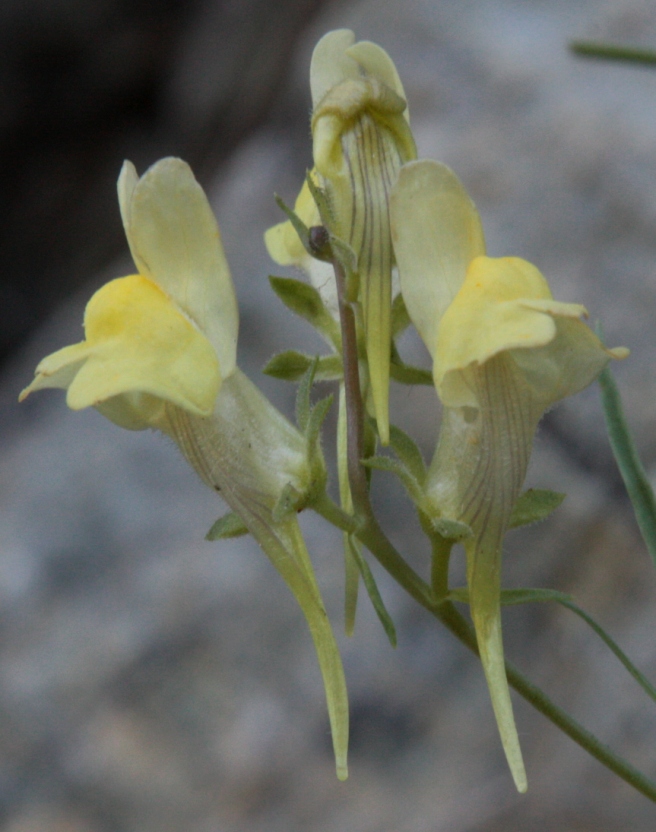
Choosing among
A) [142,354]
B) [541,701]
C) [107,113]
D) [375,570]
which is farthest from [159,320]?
[107,113]

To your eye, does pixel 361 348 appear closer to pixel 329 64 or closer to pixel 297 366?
pixel 297 366

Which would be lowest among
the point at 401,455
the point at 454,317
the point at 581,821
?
the point at 581,821

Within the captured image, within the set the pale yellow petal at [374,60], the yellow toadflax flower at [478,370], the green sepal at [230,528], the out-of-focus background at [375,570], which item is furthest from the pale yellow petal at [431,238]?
the out-of-focus background at [375,570]

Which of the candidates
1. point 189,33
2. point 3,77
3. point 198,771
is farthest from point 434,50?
point 198,771

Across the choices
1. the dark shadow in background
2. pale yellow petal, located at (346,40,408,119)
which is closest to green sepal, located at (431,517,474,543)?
pale yellow petal, located at (346,40,408,119)

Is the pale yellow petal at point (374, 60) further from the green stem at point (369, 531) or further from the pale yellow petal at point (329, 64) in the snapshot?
the green stem at point (369, 531)

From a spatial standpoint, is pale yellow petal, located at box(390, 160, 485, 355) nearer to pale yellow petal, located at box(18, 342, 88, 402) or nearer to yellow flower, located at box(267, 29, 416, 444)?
yellow flower, located at box(267, 29, 416, 444)

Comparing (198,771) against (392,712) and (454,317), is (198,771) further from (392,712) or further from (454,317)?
(454,317)
